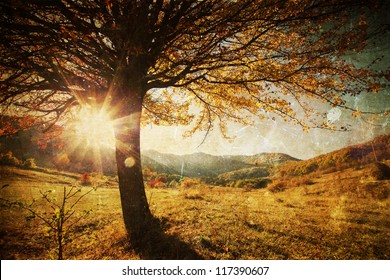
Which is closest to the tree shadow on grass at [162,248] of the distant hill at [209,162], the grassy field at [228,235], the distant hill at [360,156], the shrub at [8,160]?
the grassy field at [228,235]

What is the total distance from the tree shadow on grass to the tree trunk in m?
0.44

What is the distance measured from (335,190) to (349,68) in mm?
8045

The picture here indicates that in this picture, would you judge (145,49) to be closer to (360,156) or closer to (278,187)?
(278,187)

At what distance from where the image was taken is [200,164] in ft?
172

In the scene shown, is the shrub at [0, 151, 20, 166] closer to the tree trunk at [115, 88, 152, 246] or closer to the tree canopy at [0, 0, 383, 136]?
the tree canopy at [0, 0, 383, 136]

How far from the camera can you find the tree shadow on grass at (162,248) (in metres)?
4.07

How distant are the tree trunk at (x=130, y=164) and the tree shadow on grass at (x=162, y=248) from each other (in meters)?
0.44

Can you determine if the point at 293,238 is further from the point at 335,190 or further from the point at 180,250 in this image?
the point at 335,190

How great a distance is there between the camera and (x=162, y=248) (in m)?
4.38

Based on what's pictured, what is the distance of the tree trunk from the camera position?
5.37 meters

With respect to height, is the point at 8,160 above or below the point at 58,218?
above

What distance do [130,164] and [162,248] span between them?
84.6 inches

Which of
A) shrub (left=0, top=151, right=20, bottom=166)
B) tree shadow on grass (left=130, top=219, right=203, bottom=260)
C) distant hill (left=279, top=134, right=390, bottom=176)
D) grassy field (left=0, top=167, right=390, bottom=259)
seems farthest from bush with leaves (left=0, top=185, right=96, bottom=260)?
distant hill (left=279, top=134, right=390, bottom=176)

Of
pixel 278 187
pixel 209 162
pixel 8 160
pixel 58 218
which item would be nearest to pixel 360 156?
pixel 278 187
